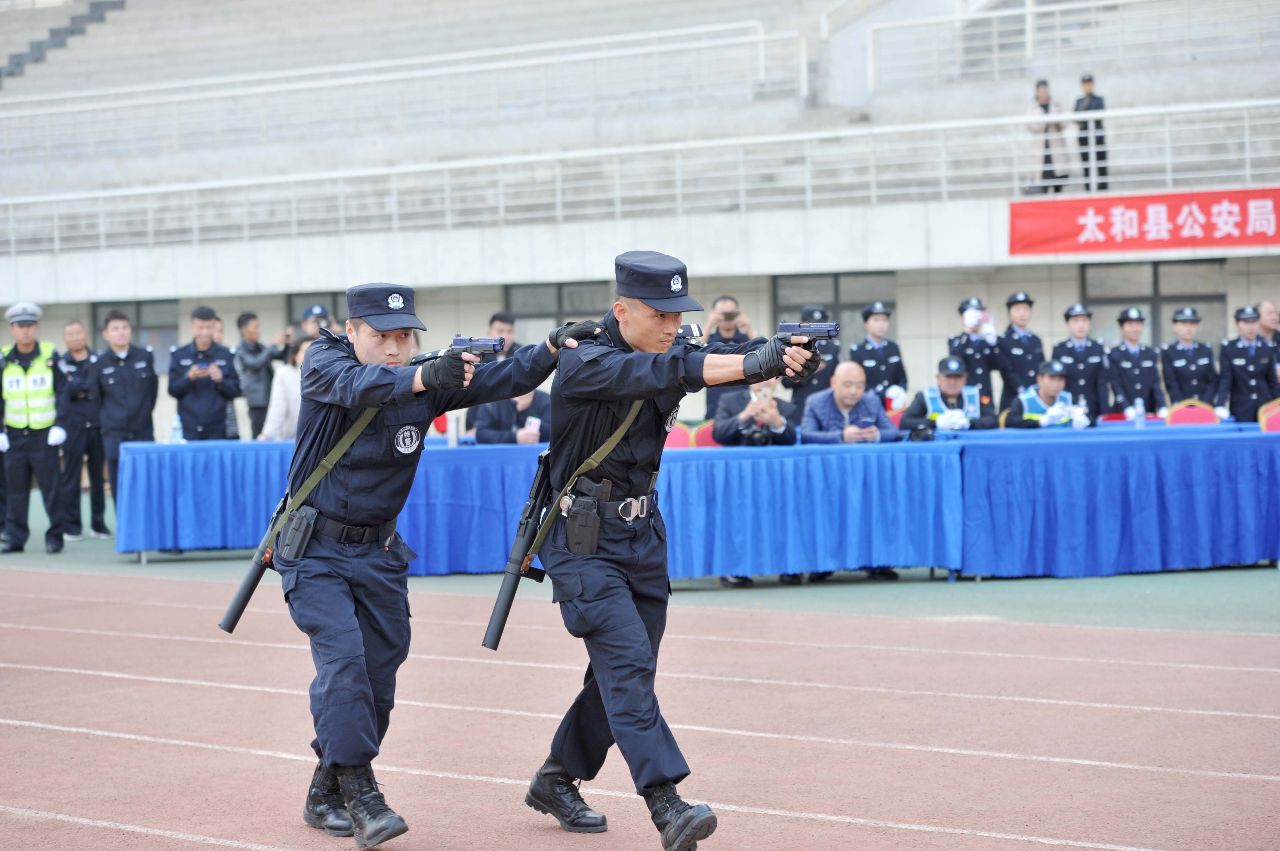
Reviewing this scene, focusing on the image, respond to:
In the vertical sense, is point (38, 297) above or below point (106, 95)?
below

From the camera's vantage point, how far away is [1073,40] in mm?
21750

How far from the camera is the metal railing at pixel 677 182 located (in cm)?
1945

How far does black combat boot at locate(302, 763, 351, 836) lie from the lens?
5273 millimetres

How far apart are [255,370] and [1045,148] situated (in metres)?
10.2

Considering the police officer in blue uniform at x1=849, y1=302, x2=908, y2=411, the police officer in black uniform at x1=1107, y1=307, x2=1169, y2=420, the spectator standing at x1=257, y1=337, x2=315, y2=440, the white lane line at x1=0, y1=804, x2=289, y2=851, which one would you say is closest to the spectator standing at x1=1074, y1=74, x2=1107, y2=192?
the police officer in black uniform at x1=1107, y1=307, x2=1169, y2=420

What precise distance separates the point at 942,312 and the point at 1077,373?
5540mm

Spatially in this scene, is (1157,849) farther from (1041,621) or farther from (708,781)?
(1041,621)

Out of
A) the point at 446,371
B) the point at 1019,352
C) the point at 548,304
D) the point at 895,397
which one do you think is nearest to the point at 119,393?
the point at 895,397

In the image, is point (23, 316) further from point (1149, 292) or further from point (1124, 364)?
point (1149, 292)

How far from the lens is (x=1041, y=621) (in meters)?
9.63

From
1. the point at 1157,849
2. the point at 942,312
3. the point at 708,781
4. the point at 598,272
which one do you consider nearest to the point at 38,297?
the point at 598,272

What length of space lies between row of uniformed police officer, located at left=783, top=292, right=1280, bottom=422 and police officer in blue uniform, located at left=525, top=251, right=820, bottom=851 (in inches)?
391

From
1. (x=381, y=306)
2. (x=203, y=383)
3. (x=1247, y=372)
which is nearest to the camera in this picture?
(x=381, y=306)

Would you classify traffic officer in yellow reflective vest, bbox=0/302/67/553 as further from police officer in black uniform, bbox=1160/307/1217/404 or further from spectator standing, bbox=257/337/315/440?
police officer in black uniform, bbox=1160/307/1217/404
